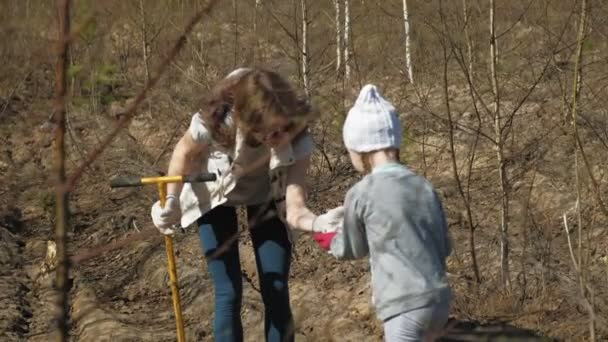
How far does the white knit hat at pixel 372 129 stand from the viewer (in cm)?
348

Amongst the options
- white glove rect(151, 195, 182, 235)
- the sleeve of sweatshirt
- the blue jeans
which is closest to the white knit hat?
the sleeve of sweatshirt

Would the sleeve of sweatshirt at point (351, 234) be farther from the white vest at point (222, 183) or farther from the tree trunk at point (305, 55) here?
the tree trunk at point (305, 55)

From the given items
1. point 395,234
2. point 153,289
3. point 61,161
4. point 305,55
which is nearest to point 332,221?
point 395,234

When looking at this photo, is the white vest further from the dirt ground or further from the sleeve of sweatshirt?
the dirt ground

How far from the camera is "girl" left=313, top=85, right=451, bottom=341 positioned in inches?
133

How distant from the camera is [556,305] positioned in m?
6.14

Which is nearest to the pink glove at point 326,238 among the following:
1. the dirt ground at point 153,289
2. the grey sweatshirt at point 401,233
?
the grey sweatshirt at point 401,233

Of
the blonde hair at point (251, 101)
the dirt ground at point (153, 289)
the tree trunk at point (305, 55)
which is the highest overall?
the tree trunk at point (305, 55)

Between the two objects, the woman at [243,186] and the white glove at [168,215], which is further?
the white glove at [168,215]

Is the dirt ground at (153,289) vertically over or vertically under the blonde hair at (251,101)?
under

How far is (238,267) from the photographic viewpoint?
14.7 ft

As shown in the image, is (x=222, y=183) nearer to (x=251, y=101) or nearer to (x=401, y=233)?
(x=251, y=101)

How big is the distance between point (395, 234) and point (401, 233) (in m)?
0.02

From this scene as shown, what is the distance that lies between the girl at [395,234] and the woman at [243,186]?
1.46 feet
